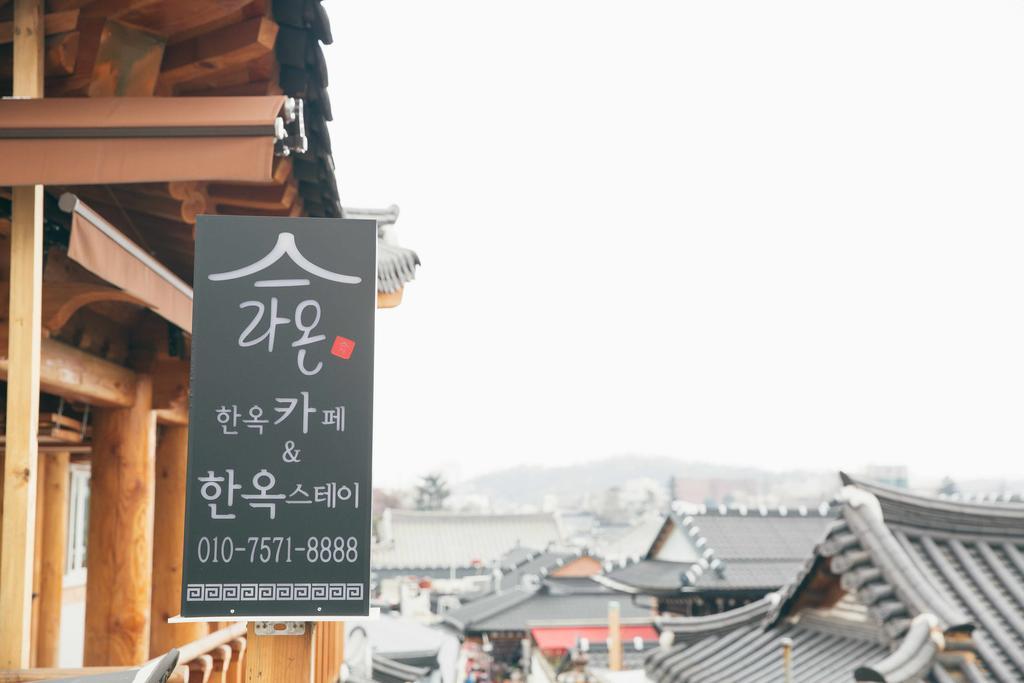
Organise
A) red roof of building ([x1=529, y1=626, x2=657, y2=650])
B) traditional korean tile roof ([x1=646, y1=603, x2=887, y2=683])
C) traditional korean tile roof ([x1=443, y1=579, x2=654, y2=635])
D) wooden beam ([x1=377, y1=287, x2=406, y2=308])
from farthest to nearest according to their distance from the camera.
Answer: traditional korean tile roof ([x1=443, y1=579, x2=654, y2=635]) < red roof of building ([x1=529, y1=626, x2=657, y2=650]) < wooden beam ([x1=377, y1=287, x2=406, y2=308]) < traditional korean tile roof ([x1=646, y1=603, x2=887, y2=683])

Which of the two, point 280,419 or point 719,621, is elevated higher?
point 280,419

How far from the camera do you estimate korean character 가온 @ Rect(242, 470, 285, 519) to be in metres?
2.87

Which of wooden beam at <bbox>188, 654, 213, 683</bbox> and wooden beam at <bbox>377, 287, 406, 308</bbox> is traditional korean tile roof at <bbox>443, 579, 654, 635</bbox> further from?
wooden beam at <bbox>188, 654, 213, 683</bbox>

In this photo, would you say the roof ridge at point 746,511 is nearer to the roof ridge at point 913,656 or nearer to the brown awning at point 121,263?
the roof ridge at point 913,656

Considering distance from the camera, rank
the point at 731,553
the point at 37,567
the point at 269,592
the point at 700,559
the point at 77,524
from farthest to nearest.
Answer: the point at 700,559 → the point at 731,553 → the point at 77,524 → the point at 37,567 → the point at 269,592

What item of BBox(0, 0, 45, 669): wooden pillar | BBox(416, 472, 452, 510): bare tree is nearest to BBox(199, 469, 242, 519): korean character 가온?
→ BBox(0, 0, 45, 669): wooden pillar

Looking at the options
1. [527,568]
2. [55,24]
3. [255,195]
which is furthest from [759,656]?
[527,568]

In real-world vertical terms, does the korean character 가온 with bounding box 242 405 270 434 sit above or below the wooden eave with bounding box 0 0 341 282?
below

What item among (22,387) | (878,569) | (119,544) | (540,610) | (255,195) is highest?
(255,195)

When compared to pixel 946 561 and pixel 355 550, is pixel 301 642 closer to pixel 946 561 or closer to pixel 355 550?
pixel 355 550

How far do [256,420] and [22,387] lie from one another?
1.07 meters

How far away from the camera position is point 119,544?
19.4 feet

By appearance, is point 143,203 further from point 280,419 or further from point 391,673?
point 391,673

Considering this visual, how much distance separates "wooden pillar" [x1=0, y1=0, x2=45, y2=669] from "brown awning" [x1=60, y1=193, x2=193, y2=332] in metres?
0.15
